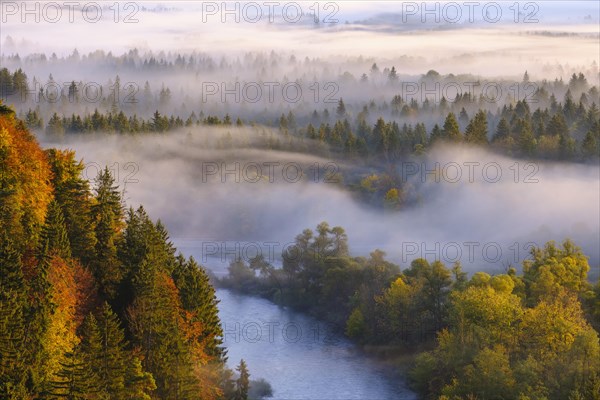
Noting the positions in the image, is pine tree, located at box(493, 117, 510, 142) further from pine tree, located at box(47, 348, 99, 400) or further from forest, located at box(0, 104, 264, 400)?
pine tree, located at box(47, 348, 99, 400)

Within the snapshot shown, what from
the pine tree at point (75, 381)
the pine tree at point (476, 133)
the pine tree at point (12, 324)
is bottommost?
the pine tree at point (476, 133)

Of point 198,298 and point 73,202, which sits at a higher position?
point 73,202

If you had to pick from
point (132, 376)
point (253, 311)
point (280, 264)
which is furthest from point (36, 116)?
point (132, 376)

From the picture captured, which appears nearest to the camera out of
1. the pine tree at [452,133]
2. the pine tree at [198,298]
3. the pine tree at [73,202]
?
the pine tree at [73,202]

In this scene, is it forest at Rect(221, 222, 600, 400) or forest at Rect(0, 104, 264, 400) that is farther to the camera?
forest at Rect(221, 222, 600, 400)

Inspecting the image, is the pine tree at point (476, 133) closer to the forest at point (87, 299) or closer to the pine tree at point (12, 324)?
the forest at point (87, 299)

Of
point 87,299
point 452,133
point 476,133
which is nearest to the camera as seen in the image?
point 87,299

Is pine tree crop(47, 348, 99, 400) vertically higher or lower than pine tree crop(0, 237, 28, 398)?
lower

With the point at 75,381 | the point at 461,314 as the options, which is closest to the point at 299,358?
the point at 461,314

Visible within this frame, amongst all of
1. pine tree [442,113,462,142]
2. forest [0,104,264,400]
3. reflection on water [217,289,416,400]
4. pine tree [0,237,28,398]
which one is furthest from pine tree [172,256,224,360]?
pine tree [442,113,462,142]

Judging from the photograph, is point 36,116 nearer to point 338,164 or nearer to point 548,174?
point 338,164

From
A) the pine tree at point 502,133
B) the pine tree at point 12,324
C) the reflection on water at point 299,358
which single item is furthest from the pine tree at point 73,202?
the pine tree at point 502,133

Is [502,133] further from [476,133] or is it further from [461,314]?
[461,314]
